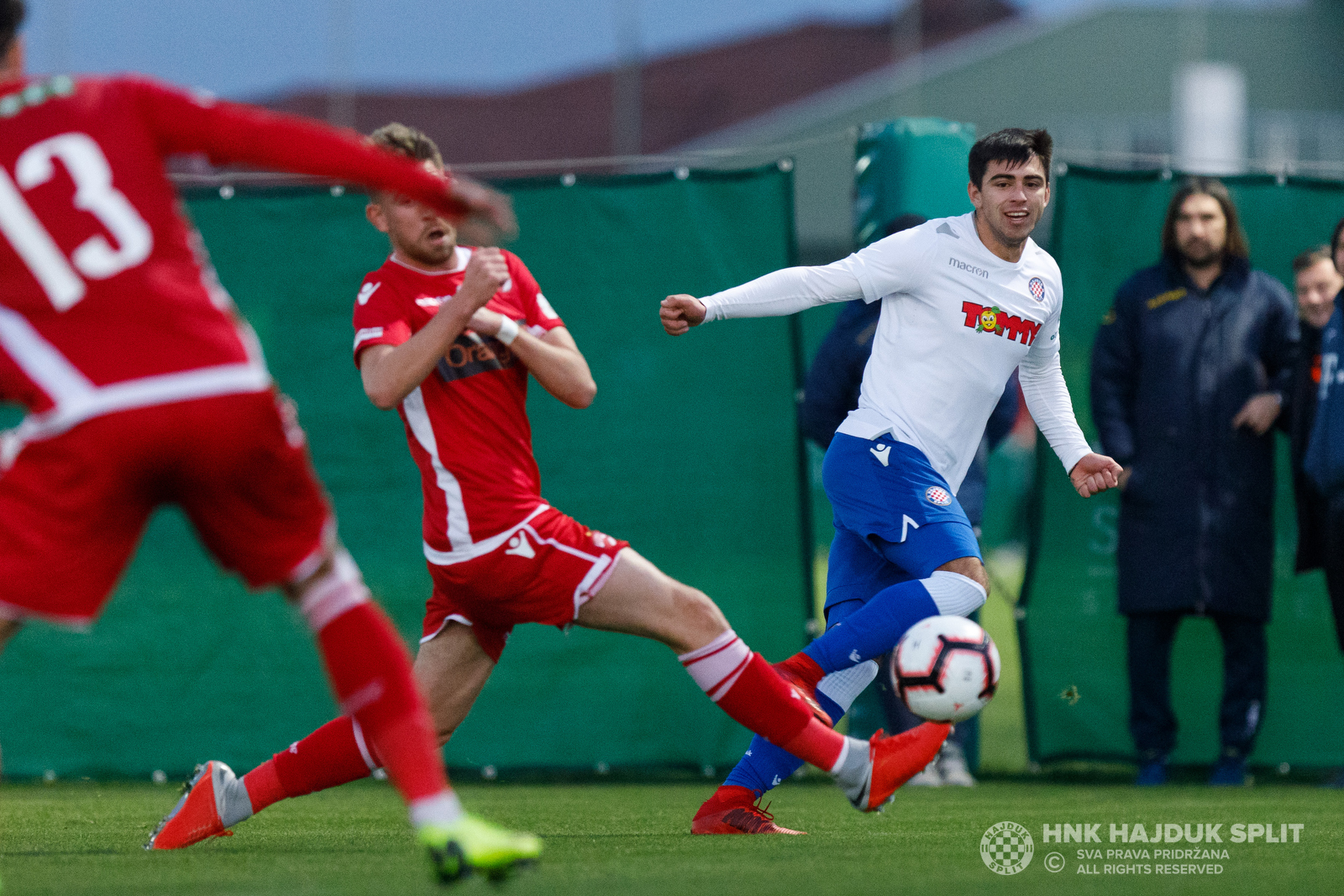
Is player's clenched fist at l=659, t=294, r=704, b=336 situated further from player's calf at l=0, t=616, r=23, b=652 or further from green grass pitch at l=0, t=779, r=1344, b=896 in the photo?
player's calf at l=0, t=616, r=23, b=652

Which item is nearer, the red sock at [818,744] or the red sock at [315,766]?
the red sock at [818,744]

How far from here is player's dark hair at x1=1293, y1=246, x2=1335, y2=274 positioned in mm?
7008

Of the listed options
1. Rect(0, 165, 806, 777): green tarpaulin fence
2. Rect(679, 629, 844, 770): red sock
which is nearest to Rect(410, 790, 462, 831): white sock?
Rect(679, 629, 844, 770): red sock

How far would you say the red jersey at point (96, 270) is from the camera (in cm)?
304

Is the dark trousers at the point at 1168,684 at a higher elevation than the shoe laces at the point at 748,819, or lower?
lower

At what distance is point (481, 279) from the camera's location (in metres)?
4.02

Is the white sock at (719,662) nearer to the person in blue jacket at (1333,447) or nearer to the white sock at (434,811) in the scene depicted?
the white sock at (434,811)

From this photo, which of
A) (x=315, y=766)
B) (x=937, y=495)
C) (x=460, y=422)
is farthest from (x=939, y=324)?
(x=315, y=766)

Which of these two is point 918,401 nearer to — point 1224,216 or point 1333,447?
point 1333,447

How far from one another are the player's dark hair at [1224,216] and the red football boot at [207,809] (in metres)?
4.53

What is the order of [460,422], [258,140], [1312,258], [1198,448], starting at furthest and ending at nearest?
[1312,258], [1198,448], [460,422], [258,140]

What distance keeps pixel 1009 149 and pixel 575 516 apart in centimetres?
271

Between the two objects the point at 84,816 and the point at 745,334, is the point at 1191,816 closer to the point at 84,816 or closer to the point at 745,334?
the point at 745,334

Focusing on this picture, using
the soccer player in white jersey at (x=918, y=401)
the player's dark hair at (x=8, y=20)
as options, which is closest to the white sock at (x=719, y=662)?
the soccer player in white jersey at (x=918, y=401)
